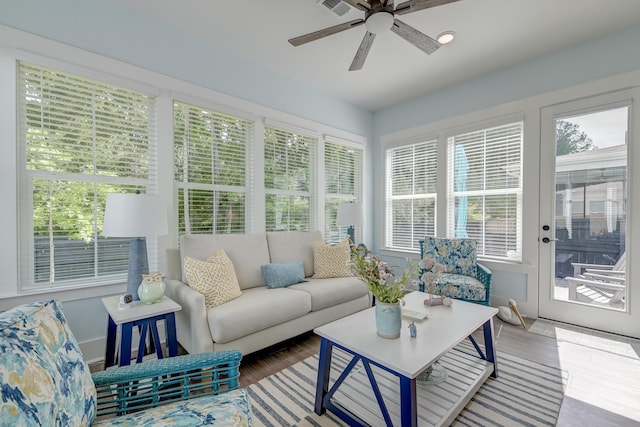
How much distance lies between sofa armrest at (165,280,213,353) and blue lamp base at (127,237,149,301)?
0.92 feet

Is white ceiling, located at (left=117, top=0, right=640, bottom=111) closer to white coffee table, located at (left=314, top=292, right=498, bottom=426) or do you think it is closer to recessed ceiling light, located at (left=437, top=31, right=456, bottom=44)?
recessed ceiling light, located at (left=437, top=31, right=456, bottom=44)

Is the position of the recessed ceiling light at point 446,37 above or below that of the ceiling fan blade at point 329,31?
above

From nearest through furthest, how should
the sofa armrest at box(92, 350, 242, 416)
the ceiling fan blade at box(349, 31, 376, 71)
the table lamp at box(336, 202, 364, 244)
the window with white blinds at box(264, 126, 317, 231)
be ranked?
the sofa armrest at box(92, 350, 242, 416), the ceiling fan blade at box(349, 31, 376, 71), the window with white blinds at box(264, 126, 317, 231), the table lamp at box(336, 202, 364, 244)

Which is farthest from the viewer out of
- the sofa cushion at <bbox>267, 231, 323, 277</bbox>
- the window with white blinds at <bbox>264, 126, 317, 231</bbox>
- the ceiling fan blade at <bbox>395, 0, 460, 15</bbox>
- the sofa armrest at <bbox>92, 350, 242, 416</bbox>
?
the window with white blinds at <bbox>264, 126, 317, 231</bbox>

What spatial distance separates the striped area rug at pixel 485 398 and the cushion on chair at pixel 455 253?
1186 millimetres

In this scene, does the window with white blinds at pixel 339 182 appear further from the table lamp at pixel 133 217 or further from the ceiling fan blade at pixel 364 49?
the table lamp at pixel 133 217

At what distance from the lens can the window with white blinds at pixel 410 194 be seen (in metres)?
4.17

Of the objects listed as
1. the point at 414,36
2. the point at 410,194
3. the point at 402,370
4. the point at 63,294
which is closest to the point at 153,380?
the point at 402,370

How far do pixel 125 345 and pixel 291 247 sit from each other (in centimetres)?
177

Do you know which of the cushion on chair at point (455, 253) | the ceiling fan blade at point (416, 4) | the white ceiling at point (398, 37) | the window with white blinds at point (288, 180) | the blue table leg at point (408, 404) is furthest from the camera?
A: the window with white blinds at point (288, 180)

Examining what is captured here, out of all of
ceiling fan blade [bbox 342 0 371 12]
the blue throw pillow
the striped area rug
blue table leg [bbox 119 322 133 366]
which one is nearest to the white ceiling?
ceiling fan blade [bbox 342 0 371 12]

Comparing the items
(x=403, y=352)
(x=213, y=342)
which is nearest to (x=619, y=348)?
(x=403, y=352)

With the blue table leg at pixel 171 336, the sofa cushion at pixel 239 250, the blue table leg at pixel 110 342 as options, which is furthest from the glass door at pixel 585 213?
the blue table leg at pixel 110 342

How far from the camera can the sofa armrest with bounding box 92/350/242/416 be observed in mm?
1132
